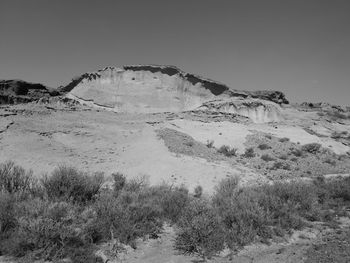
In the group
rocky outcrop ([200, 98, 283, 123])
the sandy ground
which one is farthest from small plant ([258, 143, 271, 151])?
rocky outcrop ([200, 98, 283, 123])

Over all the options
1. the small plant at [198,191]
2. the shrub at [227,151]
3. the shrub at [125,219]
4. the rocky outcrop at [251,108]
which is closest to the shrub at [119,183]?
the shrub at [125,219]

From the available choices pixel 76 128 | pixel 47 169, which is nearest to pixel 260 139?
pixel 76 128

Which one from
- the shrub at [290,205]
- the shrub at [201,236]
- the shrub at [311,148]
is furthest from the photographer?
the shrub at [311,148]

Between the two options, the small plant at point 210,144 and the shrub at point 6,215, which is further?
the small plant at point 210,144

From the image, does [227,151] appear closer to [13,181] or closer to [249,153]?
[249,153]

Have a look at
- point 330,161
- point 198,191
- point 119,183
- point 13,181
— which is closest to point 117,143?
point 119,183

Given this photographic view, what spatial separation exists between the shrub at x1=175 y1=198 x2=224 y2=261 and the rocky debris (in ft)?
91.3

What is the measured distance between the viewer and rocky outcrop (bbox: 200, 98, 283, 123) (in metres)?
35.8

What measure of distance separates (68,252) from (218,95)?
1339 inches

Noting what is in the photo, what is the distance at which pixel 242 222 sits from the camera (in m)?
7.34

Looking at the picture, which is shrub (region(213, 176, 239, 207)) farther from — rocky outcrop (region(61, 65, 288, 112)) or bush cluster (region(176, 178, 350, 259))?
rocky outcrop (region(61, 65, 288, 112))

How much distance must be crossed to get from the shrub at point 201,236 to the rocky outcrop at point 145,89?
28.3 m

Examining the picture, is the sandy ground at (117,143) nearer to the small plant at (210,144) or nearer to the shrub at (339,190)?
the small plant at (210,144)

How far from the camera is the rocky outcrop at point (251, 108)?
3581cm
